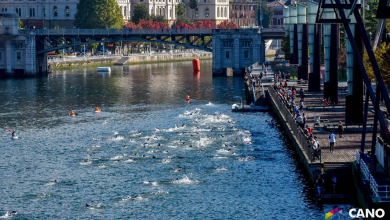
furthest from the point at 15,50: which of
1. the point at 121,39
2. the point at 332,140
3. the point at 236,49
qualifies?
the point at 332,140

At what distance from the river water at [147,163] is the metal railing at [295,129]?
2054 mm

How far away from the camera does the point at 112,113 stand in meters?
111

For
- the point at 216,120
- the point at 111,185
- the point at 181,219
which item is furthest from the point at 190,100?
the point at 181,219

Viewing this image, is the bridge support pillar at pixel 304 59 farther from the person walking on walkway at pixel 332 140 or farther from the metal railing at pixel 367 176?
the metal railing at pixel 367 176

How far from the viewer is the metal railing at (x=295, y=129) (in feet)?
210

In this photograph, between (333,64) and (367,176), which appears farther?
(333,64)

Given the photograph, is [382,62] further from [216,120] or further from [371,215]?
[371,215]

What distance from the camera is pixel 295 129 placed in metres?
77.6

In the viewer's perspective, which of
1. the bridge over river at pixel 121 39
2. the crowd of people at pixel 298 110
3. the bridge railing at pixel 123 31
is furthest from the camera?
the bridge railing at pixel 123 31

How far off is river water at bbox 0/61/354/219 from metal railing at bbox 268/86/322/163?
205 centimetres

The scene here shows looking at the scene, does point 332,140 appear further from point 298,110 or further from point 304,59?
point 304,59

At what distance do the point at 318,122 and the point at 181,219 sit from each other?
1095 inches

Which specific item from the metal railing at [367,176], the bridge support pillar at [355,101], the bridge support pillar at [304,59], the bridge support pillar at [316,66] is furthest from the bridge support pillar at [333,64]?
the metal railing at [367,176]

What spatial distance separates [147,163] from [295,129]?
49.8ft
